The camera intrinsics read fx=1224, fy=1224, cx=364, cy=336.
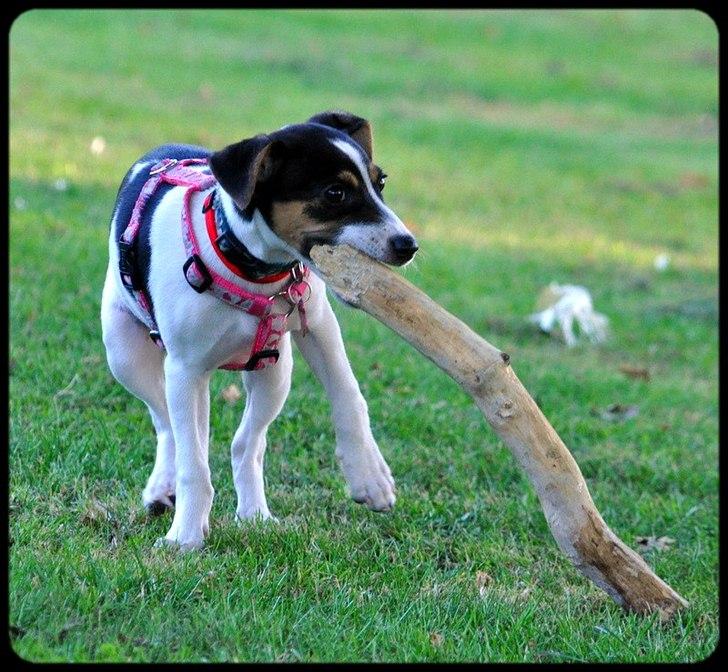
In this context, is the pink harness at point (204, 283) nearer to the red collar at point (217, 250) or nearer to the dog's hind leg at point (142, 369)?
the red collar at point (217, 250)

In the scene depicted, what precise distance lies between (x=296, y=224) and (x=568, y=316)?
5266mm

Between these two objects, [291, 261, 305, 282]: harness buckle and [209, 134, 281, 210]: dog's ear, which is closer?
[209, 134, 281, 210]: dog's ear

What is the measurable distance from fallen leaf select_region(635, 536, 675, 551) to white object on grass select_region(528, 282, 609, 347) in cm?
355

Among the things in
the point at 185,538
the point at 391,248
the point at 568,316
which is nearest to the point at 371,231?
the point at 391,248

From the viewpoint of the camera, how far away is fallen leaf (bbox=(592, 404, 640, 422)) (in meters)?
7.67

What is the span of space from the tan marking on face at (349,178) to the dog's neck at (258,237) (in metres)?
0.33

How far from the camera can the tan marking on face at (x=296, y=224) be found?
178 inches

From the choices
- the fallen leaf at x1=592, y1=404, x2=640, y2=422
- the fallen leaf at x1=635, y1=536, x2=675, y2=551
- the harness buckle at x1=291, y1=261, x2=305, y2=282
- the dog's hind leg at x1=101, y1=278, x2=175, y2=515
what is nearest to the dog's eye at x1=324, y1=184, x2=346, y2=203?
the harness buckle at x1=291, y1=261, x2=305, y2=282

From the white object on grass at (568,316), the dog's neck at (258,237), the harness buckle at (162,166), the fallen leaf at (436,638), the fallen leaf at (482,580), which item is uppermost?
the dog's neck at (258,237)

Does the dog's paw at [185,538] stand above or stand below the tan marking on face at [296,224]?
below

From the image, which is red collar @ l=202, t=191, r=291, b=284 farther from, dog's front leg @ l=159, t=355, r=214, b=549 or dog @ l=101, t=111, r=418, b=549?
dog's front leg @ l=159, t=355, r=214, b=549

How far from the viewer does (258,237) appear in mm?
4629

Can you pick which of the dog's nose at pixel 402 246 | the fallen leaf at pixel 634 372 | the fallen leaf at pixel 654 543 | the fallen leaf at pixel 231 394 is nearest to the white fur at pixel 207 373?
the dog's nose at pixel 402 246

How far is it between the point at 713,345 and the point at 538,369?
2.48 m
